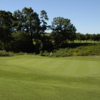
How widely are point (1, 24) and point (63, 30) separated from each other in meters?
20.4

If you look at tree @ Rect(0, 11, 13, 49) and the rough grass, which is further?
tree @ Rect(0, 11, 13, 49)

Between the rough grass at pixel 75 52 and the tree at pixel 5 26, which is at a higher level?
the tree at pixel 5 26

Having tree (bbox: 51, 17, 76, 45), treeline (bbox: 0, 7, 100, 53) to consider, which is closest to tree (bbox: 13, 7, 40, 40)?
treeline (bbox: 0, 7, 100, 53)

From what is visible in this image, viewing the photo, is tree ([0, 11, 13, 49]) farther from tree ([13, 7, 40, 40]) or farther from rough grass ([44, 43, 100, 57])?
rough grass ([44, 43, 100, 57])

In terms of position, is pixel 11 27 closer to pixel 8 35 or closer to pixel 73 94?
pixel 8 35

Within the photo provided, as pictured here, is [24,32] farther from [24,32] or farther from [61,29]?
[61,29]

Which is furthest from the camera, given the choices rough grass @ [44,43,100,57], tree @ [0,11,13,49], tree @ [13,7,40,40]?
tree @ [13,7,40,40]

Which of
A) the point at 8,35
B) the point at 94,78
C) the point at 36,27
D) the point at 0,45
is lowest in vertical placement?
the point at 94,78

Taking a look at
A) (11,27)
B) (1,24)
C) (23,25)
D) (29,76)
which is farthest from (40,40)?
(29,76)

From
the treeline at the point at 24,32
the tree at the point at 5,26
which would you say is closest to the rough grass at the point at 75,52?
the treeline at the point at 24,32

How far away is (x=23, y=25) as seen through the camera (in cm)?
3922

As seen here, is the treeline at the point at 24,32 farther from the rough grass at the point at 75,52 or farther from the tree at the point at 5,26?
the rough grass at the point at 75,52

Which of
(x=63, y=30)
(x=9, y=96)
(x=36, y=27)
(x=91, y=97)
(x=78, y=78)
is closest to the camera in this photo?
(x=9, y=96)

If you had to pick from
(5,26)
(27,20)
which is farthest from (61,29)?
(5,26)
